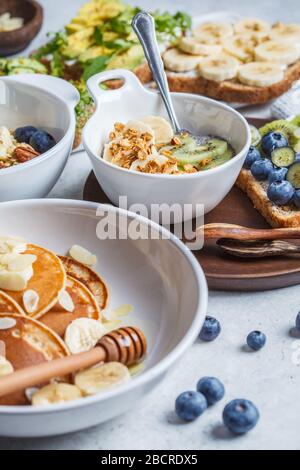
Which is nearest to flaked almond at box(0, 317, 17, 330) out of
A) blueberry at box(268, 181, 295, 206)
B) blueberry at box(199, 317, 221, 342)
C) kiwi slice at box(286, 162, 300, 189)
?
blueberry at box(199, 317, 221, 342)

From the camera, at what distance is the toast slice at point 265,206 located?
1.84 m

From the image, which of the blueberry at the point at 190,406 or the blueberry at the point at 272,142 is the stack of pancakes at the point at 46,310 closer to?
the blueberry at the point at 190,406

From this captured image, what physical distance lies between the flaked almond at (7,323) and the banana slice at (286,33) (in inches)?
73.4

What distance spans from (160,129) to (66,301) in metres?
0.69

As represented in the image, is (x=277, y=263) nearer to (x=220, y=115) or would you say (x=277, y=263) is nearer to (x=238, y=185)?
(x=238, y=185)

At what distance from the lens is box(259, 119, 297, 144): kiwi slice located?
2164 millimetres

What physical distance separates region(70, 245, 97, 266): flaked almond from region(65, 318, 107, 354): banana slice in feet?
0.76

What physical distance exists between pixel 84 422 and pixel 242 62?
190 cm

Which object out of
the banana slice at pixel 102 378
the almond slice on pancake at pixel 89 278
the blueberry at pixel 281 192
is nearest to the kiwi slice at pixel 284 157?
the blueberry at pixel 281 192

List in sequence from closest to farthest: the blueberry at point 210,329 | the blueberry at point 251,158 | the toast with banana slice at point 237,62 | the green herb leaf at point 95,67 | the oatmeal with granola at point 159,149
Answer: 1. the blueberry at point 210,329
2. the oatmeal with granola at point 159,149
3. the blueberry at point 251,158
4. the green herb leaf at point 95,67
5. the toast with banana slice at point 237,62

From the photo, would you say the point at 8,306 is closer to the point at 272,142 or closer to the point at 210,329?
the point at 210,329

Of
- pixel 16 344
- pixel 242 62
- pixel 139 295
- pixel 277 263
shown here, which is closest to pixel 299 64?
pixel 242 62
